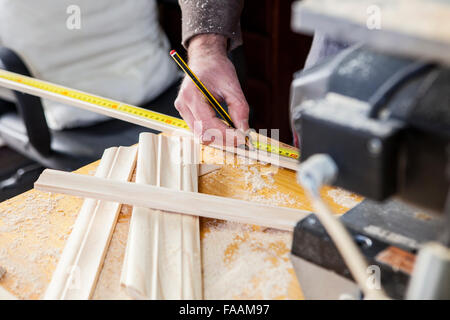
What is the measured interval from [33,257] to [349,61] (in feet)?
2.07

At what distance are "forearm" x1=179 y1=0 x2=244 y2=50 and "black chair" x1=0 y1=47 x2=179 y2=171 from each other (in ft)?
1.88

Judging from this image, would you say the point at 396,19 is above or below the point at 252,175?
above

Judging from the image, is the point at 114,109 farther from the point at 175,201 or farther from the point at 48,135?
the point at 48,135

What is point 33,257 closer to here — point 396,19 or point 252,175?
point 252,175

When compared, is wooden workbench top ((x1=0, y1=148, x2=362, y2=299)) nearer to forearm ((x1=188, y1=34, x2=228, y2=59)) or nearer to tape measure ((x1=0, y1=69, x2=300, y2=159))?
tape measure ((x1=0, y1=69, x2=300, y2=159))

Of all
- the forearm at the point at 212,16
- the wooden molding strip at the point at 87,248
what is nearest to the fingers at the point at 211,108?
the forearm at the point at 212,16

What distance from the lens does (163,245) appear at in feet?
2.79

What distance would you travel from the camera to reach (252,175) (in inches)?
Result: 43.1

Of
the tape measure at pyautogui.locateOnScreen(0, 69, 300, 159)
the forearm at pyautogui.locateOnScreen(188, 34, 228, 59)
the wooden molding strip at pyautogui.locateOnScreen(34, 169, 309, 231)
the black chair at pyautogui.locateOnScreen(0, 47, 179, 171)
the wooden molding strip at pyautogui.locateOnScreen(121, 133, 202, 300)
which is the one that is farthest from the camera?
the black chair at pyautogui.locateOnScreen(0, 47, 179, 171)

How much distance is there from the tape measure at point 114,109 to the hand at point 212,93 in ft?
0.17

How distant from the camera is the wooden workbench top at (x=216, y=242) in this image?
804 millimetres

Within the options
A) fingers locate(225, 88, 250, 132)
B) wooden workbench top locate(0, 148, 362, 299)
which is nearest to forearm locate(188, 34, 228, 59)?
fingers locate(225, 88, 250, 132)

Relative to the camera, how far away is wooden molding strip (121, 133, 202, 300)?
2.51 feet
